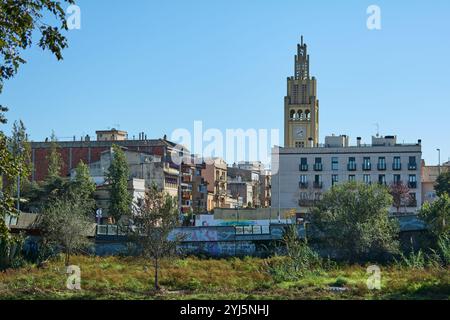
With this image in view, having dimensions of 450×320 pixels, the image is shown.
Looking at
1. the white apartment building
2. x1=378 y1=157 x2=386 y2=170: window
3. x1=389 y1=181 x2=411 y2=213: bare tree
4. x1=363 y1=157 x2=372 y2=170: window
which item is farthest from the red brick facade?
Result: x1=389 y1=181 x2=411 y2=213: bare tree

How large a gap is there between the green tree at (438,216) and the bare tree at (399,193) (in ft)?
90.9

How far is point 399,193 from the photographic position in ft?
307

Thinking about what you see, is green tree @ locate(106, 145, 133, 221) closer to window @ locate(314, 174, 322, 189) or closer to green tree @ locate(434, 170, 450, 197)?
window @ locate(314, 174, 322, 189)

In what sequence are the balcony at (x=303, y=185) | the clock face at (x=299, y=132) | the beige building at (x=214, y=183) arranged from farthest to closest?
the beige building at (x=214, y=183) → the clock face at (x=299, y=132) → the balcony at (x=303, y=185)

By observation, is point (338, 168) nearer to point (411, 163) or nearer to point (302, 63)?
point (411, 163)

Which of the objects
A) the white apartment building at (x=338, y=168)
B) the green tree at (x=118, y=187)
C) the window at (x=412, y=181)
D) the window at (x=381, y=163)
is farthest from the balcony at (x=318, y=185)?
the green tree at (x=118, y=187)

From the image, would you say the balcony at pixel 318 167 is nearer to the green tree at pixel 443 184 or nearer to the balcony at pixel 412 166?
the balcony at pixel 412 166

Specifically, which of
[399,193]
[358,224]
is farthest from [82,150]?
[358,224]

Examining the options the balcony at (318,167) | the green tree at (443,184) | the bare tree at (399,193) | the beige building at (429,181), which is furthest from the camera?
the beige building at (429,181)

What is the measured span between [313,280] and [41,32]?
25242mm

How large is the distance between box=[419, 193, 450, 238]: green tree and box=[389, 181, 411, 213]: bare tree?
27.7 metres

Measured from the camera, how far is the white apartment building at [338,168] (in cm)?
9762

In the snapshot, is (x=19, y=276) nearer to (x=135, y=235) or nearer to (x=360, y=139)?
(x=135, y=235)

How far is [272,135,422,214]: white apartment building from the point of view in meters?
97.6
